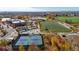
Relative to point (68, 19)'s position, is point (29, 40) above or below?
below

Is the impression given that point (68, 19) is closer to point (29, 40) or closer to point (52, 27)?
point (52, 27)

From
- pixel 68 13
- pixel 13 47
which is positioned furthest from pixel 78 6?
pixel 13 47

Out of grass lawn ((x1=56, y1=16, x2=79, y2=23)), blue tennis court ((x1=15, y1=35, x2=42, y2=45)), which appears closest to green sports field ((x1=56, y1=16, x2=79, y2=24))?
grass lawn ((x1=56, y1=16, x2=79, y2=23))

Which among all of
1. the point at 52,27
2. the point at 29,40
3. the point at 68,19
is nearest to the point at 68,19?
the point at 68,19

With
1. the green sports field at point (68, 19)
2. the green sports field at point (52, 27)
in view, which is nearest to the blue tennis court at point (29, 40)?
the green sports field at point (52, 27)

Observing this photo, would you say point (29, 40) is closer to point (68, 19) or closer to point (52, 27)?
point (52, 27)

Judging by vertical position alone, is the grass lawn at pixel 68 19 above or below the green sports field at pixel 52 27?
above

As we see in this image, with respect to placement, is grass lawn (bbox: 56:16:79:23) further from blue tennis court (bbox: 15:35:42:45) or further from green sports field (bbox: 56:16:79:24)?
blue tennis court (bbox: 15:35:42:45)

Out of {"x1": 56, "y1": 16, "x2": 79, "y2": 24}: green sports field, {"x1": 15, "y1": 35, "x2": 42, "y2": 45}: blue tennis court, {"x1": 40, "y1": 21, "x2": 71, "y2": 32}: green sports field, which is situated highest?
{"x1": 56, "y1": 16, "x2": 79, "y2": 24}: green sports field

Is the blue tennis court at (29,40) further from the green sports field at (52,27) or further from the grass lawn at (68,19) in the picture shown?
the grass lawn at (68,19)

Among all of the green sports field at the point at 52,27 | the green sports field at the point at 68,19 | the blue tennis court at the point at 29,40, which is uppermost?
the green sports field at the point at 68,19
